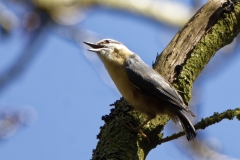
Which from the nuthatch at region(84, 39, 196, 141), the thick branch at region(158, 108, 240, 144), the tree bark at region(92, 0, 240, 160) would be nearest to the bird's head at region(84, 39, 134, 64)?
the nuthatch at region(84, 39, 196, 141)

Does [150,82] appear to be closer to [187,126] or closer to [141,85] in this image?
[141,85]

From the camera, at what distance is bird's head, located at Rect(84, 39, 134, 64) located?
336 cm

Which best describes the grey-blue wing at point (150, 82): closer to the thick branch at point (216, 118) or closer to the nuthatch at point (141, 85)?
the nuthatch at point (141, 85)

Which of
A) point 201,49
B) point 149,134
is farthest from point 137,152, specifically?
point 201,49

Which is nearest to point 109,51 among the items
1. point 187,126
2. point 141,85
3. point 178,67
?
point 141,85

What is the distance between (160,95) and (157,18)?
2.88 ft

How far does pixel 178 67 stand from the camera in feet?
10.4

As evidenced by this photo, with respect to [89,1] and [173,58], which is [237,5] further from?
[89,1]

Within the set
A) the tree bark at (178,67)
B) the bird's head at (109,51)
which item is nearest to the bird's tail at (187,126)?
the tree bark at (178,67)

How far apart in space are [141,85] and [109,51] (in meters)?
0.37

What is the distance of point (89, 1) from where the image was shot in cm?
346

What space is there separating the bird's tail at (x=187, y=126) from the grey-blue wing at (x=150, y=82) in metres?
0.05

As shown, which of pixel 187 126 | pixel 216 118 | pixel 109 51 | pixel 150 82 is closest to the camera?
pixel 216 118

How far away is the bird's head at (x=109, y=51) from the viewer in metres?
3.36
